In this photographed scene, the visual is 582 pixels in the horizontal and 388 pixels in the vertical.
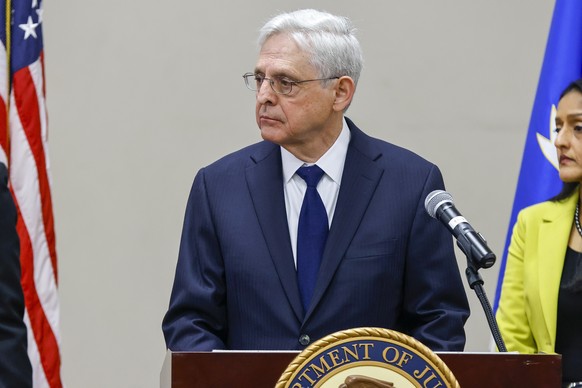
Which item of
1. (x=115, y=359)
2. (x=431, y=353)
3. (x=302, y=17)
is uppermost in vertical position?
(x=302, y=17)

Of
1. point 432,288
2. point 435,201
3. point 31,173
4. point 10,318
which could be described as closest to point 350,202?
point 432,288

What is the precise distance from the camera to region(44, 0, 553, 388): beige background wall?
5012 mm

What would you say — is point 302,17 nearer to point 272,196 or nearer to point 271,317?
point 272,196

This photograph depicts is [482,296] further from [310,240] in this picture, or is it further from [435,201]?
[310,240]

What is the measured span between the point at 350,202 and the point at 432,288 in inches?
12.8

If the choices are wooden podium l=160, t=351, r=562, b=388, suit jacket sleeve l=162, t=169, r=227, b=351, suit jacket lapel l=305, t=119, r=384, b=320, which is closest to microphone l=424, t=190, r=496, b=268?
wooden podium l=160, t=351, r=562, b=388

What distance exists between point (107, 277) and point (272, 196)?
216 centimetres

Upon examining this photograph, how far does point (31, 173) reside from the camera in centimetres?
397

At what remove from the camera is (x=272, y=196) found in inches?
120

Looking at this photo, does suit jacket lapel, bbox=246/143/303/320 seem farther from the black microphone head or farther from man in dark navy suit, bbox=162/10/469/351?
the black microphone head

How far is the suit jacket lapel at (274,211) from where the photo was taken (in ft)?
9.57

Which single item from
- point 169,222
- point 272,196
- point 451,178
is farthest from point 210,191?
point 451,178

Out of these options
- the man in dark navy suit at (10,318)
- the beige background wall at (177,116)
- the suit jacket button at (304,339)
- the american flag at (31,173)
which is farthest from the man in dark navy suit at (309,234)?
the beige background wall at (177,116)

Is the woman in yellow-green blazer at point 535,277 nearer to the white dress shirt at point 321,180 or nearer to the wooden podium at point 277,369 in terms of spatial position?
the white dress shirt at point 321,180
